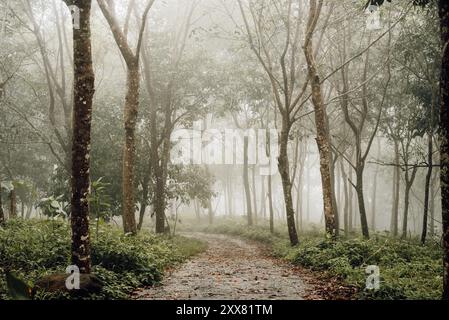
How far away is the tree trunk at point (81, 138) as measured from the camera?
7672mm

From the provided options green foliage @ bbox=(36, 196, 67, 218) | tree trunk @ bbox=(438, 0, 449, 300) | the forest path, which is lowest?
the forest path

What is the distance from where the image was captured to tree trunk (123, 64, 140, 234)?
13.4 metres

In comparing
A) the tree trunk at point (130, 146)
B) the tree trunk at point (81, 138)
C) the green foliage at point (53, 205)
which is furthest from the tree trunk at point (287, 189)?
the tree trunk at point (81, 138)

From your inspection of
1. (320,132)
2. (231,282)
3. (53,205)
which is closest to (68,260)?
(53,205)

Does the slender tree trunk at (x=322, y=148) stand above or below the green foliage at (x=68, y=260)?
above

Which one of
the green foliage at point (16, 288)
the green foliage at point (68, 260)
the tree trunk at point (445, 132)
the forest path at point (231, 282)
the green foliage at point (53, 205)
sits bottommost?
the forest path at point (231, 282)

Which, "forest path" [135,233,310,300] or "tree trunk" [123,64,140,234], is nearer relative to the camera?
"forest path" [135,233,310,300]

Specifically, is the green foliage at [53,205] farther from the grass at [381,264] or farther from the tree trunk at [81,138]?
the grass at [381,264]

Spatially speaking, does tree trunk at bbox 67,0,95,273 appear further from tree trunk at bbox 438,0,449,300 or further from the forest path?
tree trunk at bbox 438,0,449,300

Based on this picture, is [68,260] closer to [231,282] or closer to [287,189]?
[231,282]

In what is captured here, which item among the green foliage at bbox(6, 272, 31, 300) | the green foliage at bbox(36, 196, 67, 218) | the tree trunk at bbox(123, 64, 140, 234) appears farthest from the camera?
the tree trunk at bbox(123, 64, 140, 234)

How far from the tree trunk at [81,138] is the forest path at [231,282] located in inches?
66.1

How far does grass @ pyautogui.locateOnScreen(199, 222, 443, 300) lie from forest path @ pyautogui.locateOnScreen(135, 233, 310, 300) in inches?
34.3

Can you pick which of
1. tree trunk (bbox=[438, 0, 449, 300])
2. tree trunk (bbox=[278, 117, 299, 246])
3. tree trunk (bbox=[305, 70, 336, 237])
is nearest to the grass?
tree trunk (bbox=[278, 117, 299, 246])
